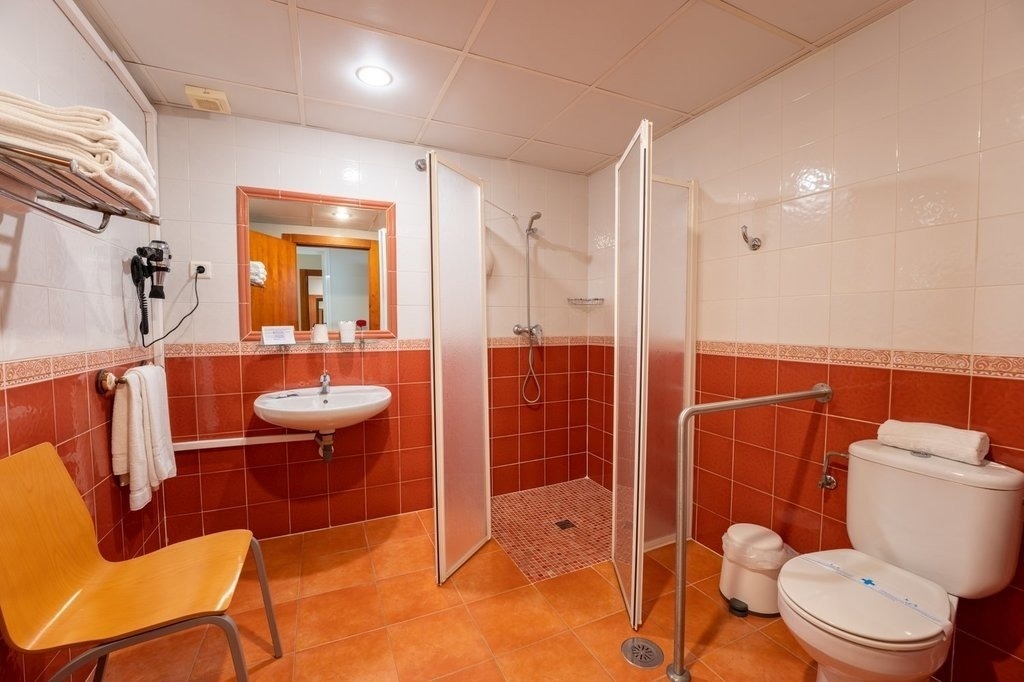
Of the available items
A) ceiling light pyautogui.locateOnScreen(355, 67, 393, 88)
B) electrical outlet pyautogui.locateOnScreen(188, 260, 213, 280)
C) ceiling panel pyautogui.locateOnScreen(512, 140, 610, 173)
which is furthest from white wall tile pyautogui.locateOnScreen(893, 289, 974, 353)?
electrical outlet pyautogui.locateOnScreen(188, 260, 213, 280)

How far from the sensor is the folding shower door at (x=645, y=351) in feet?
4.89

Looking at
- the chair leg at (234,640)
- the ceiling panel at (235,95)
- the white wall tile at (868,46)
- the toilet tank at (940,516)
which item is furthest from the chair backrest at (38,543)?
the white wall tile at (868,46)

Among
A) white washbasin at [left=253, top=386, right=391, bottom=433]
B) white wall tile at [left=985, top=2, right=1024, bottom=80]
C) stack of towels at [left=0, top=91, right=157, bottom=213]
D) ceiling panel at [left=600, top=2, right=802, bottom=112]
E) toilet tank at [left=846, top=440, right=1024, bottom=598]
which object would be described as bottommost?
toilet tank at [left=846, top=440, right=1024, bottom=598]

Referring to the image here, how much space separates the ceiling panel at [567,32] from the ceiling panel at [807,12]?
30cm

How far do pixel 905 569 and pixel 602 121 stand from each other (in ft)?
7.54

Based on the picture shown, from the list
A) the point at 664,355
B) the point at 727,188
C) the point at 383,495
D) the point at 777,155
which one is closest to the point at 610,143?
the point at 727,188

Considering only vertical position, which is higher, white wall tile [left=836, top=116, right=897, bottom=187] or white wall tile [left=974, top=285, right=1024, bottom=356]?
white wall tile [left=836, top=116, right=897, bottom=187]

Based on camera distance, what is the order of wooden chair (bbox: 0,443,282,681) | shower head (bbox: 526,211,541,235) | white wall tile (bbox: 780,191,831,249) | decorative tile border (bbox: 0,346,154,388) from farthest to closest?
shower head (bbox: 526,211,541,235)
white wall tile (bbox: 780,191,831,249)
decorative tile border (bbox: 0,346,154,388)
wooden chair (bbox: 0,443,282,681)

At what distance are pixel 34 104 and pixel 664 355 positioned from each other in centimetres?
228

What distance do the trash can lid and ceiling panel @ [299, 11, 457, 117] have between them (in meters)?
2.37

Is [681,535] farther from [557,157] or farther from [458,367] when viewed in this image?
[557,157]

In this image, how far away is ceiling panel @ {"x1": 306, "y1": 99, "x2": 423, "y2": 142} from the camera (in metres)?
2.05

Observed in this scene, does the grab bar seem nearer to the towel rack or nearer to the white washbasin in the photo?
the white washbasin

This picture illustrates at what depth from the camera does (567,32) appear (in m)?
1.53
